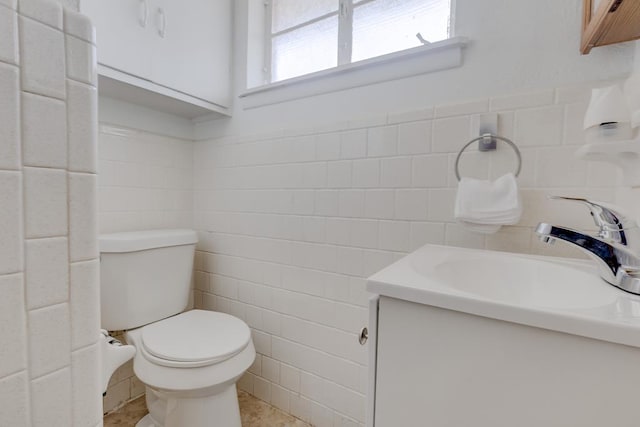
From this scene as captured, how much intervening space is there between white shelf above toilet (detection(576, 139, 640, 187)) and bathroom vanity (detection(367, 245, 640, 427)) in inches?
11.5

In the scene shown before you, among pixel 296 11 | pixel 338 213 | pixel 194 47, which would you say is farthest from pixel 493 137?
pixel 194 47

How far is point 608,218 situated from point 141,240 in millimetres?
1498

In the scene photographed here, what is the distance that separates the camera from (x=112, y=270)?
1.24 m

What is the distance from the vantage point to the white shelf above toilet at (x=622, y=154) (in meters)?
0.68

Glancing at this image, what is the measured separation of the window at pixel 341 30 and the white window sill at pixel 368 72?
13 cm

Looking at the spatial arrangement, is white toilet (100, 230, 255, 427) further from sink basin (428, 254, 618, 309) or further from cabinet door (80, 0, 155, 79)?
sink basin (428, 254, 618, 309)

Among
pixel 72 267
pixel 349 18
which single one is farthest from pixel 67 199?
pixel 349 18

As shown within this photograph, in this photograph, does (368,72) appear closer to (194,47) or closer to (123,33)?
(194,47)

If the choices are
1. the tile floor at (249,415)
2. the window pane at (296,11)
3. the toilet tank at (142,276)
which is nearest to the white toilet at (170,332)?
the toilet tank at (142,276)

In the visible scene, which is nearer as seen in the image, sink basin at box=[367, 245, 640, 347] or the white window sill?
sink basin at box=[367, 245, 640, 347]

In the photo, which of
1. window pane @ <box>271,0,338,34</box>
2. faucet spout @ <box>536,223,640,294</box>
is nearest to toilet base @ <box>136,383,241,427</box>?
faucet spout @ <box>536,223,640,294</box>

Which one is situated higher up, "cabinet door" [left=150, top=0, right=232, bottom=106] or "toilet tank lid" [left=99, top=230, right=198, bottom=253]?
"cabinet door" [left=150, top=0, right=232, bottom=106]

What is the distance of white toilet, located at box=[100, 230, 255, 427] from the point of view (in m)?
1.03

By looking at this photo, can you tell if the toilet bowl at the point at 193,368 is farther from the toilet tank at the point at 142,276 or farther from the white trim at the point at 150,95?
the white trim at the point at 150,95
